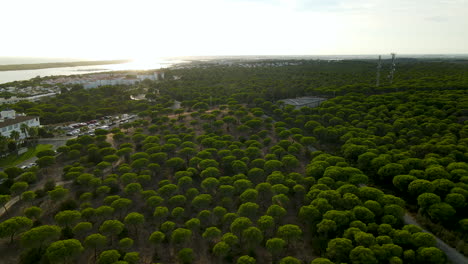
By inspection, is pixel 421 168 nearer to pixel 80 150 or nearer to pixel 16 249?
pixel 16 249

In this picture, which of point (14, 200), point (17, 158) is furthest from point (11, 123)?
point (14, 200)

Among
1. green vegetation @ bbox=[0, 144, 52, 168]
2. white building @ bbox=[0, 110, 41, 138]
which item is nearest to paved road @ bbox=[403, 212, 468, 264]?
green vegetation @ bbox=[0, 144, 52, 168]

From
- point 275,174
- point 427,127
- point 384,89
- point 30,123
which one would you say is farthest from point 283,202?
point 384,89

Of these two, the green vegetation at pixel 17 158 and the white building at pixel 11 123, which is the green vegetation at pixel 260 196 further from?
the white building at pixel 11 123

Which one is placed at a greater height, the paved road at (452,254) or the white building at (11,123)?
the white building at (11,123)

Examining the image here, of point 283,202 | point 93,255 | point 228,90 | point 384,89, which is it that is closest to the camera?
point 93,255

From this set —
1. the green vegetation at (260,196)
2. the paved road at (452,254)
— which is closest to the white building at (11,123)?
the green vegetation at (260,196)

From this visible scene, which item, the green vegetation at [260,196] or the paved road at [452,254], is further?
the green vegetation at [260,196]

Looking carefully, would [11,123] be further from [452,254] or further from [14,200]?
[452,254]
